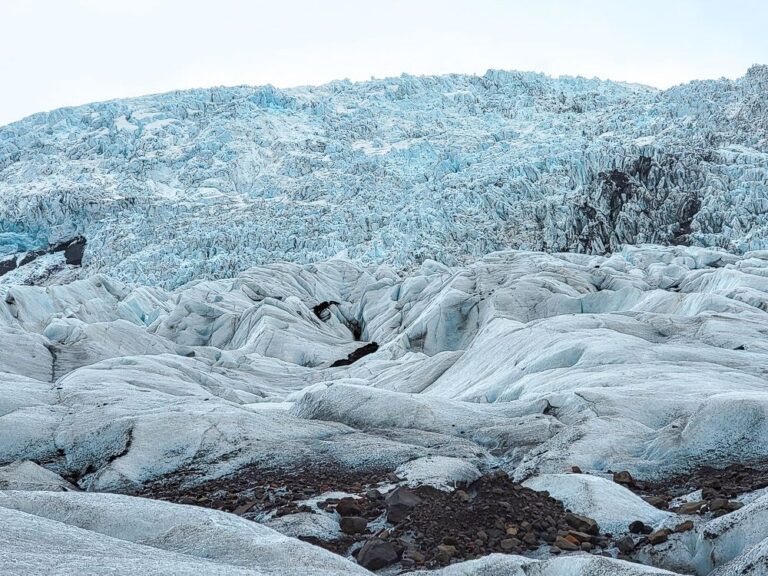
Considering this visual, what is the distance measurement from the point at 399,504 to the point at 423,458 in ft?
7.50

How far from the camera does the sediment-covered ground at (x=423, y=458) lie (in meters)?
5.50

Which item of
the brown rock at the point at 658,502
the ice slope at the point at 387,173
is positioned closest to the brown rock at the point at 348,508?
the brown rock at the point at 658,502

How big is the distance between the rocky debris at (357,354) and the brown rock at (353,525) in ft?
71.6

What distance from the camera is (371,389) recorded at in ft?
42.8

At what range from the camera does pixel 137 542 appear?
576cm

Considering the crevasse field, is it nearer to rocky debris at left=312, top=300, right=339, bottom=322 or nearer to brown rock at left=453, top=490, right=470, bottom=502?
brown rock at left=453, top=490, right=470, bottom=502

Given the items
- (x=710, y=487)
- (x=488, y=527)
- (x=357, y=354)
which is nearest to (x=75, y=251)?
(x=357, y=354)

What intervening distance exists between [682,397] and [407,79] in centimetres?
9622

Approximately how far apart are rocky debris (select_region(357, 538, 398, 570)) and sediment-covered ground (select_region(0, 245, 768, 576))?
0.08ft

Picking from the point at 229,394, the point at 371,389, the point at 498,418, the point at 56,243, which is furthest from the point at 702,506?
the point at 56,243

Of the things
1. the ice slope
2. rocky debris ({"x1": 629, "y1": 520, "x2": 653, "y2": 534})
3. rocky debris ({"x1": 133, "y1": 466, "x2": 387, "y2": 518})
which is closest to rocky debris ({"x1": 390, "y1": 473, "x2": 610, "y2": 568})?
rocky debris ({"x1": 629, "y1": 520, "x2": 653, "y2": 534})

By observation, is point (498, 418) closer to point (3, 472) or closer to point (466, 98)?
point (3, 472)

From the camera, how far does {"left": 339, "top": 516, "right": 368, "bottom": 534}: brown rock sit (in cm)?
706

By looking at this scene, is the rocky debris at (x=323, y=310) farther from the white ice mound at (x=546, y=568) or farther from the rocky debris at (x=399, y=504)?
the white ice mound at (x=546, y=568)
